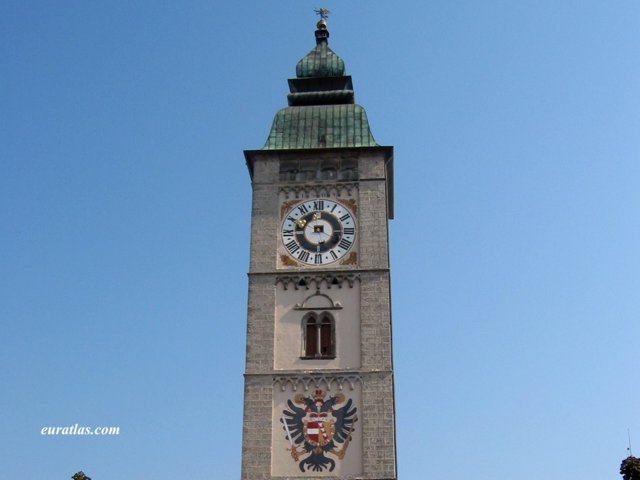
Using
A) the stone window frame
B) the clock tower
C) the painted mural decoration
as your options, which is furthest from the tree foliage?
the stone window frame

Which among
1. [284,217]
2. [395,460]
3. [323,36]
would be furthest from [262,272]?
[323,36]

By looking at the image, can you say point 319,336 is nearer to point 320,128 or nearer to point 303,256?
point 303,256

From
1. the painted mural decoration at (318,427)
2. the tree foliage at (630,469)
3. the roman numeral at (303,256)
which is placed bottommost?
the tree foliage at (630,469)

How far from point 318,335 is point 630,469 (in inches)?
400

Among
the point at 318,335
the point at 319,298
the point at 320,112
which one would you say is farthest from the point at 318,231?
→ the point at 320,112

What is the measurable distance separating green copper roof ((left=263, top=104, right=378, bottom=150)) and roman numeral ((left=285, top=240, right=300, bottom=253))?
11.6 feet

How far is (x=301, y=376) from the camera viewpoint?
101ft

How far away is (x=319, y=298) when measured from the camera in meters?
32.1

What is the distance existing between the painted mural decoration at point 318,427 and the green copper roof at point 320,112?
8.86 meters

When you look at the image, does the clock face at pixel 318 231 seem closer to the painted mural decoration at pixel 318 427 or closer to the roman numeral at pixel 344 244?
the roman numeral at pixel 344 244

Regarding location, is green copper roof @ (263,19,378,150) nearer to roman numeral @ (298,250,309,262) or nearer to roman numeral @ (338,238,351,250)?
roman numeral @ (338,238,351,250)

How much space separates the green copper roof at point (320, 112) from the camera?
1363 inches

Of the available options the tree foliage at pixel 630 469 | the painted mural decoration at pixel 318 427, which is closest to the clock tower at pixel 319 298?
the painted mural decoration at pixel 318 427

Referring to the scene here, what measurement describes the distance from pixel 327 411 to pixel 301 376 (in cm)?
134
